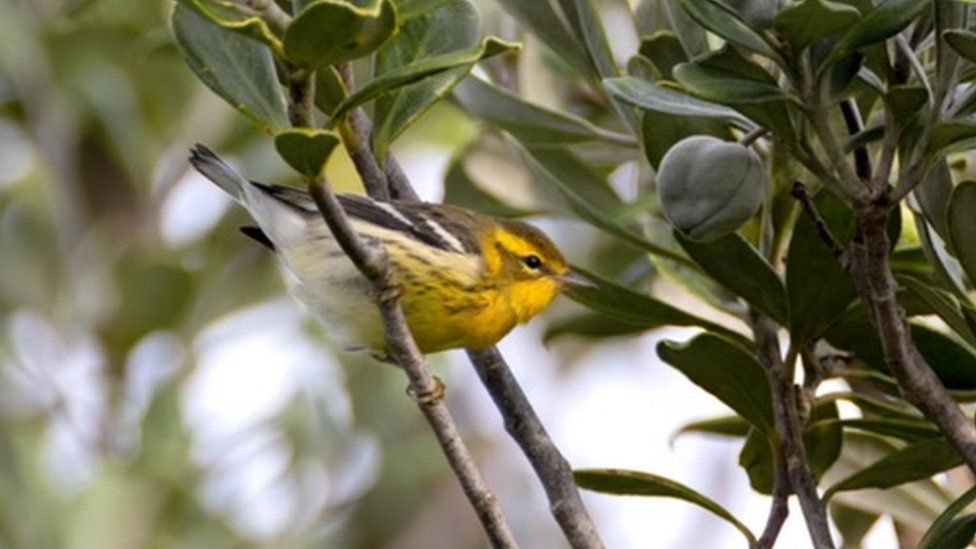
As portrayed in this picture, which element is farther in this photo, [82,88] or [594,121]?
Answer: [82,88]

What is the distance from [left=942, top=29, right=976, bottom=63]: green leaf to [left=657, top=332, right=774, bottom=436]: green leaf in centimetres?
43

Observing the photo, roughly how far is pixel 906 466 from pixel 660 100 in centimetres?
50

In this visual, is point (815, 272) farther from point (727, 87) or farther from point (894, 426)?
point (727, 87)

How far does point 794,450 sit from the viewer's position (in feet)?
5.31

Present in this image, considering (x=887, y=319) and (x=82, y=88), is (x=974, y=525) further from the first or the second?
(x=82, y=88)

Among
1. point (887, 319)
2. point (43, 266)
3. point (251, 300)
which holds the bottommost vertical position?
point (887, 319)

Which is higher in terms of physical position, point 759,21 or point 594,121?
point 594,121

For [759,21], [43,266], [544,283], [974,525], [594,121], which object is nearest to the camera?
[759,21]

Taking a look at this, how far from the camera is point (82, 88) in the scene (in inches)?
157

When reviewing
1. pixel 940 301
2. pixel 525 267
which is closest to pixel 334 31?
pixel 940 301

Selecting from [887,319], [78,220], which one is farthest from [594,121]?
[78,220]

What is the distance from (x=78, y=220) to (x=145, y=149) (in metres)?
0.23

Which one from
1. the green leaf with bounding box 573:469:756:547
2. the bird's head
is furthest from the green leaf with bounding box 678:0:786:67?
the bird's head

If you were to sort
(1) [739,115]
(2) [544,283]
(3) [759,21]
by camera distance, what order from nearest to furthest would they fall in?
1. (3) [759,21]
2. (1) [739,115]
3. (2) [544,283]
